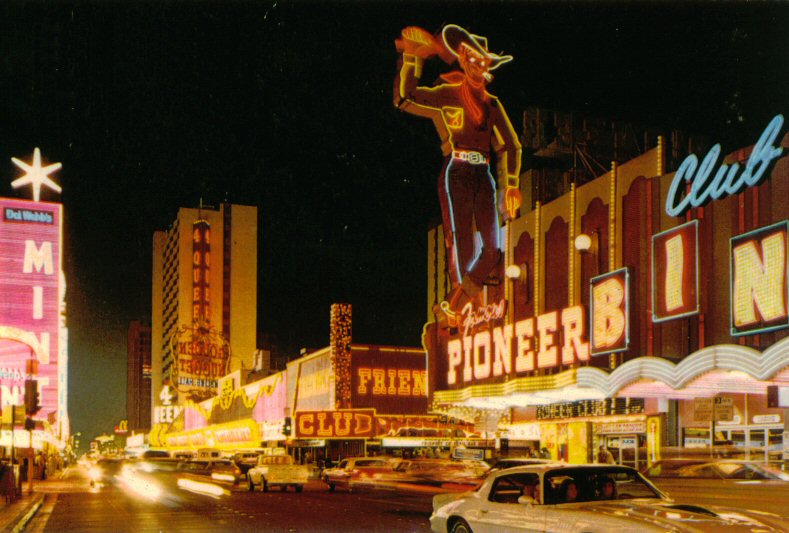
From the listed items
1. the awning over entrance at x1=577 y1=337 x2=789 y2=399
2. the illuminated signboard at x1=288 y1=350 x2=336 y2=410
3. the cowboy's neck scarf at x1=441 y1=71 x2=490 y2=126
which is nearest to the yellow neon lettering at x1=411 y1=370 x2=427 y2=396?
the illuminated signboard at x1=288 y1=350 x2=336 y2=410

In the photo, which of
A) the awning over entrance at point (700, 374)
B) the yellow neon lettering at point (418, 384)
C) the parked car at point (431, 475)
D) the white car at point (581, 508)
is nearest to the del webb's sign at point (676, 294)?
the awning over entrance at point (700, 374)

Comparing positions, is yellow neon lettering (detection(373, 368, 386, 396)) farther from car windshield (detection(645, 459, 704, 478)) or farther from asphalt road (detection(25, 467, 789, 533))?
car windshield (detection(645, 459, 704, 478))

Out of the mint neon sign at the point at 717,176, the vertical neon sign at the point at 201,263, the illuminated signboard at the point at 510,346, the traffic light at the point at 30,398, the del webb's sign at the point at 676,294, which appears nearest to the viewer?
the del webb's sign at the point at 676,294

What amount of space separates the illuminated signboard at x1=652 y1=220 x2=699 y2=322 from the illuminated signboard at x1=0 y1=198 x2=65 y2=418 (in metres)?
48.7

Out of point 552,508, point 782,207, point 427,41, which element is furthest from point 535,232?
point 552,508

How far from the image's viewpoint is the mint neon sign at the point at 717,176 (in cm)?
2205

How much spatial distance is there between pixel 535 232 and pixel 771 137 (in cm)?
1396

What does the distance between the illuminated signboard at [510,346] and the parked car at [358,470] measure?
612cm

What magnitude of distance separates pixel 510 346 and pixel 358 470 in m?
7.40

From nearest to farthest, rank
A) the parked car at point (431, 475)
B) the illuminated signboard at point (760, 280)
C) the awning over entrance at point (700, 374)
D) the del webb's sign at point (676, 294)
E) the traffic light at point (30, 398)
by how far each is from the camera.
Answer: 1. the awning over entrance at point (700, 374)
2. the illuminated signboard at point (760, 280)
3. the del webb's sign at point (676, 294)
4. the parked car at point (431, 475)
5. the traffic light at point (30, 398)

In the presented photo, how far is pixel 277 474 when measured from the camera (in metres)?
30.7

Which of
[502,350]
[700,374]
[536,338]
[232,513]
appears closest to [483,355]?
[502,350]

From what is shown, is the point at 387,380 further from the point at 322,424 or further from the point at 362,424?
the point at 322,424

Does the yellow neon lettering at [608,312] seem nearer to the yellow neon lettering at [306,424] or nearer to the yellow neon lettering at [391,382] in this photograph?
the yellow neon lettering at [306,424]
